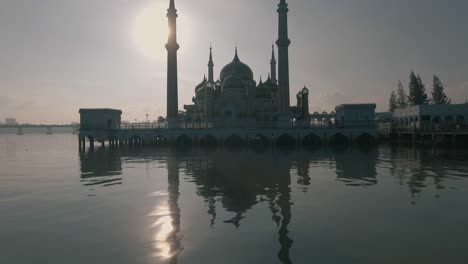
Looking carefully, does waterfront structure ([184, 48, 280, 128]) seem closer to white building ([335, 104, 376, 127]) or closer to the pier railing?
white building ([335, 104, 376, 127])

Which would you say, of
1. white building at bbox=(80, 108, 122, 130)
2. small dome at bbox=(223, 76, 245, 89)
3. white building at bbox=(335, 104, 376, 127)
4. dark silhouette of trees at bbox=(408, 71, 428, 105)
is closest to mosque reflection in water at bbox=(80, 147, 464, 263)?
white building at bbox=(335, 104, 376, 127)

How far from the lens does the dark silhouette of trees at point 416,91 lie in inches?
3260

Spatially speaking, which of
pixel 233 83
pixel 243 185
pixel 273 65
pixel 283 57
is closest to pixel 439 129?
pixel 283 57

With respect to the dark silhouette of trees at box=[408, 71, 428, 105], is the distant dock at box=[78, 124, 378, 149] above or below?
below

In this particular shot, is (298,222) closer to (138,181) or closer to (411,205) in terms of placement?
(411,205)

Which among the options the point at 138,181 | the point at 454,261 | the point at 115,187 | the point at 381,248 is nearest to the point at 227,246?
the point at 381,248

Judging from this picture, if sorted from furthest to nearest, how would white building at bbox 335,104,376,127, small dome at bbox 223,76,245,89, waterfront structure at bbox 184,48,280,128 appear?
small dome at bbox 223,76,245,89
waterfront structure at bbox 184,48,280,128
white building at bbox 335,104,376,127

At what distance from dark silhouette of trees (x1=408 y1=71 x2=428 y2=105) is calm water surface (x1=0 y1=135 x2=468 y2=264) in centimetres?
7008

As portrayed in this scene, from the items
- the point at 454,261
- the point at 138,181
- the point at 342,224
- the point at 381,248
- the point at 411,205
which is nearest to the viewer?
the point at 454,261

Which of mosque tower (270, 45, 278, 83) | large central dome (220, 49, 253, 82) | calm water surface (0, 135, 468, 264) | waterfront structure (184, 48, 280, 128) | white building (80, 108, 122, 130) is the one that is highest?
mosque tower (270, 45, 278, 83)

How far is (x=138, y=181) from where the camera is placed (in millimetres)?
20359

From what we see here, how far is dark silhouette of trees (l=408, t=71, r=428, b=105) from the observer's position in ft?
272

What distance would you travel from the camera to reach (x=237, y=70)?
79938mm

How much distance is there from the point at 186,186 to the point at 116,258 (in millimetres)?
9837
